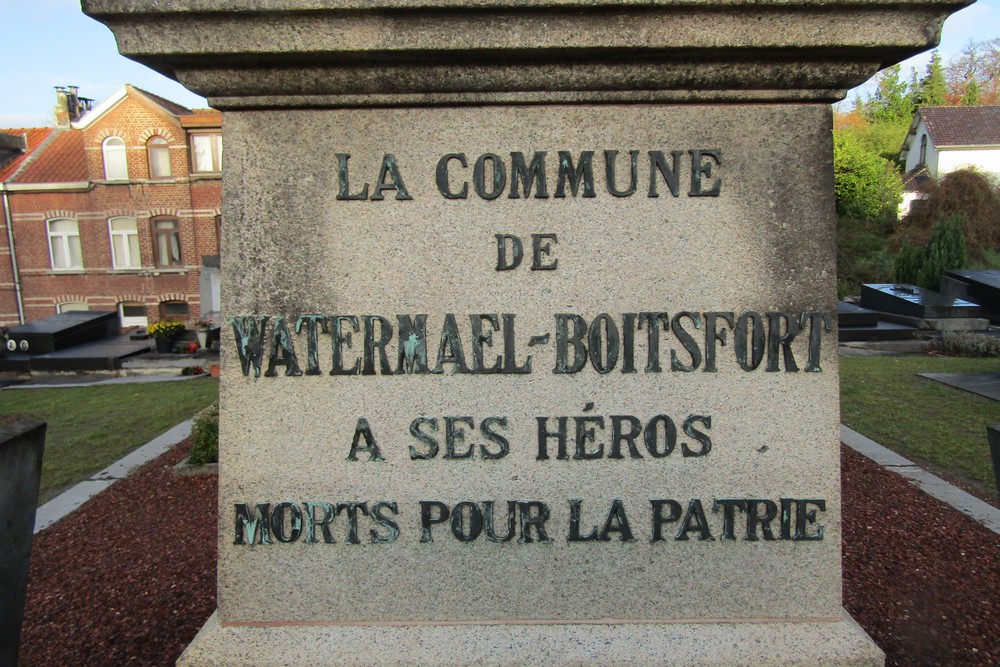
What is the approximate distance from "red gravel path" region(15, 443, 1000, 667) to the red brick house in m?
21.1

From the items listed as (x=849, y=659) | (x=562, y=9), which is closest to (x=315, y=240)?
(x=562, y=9)

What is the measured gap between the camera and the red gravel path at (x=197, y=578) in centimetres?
321

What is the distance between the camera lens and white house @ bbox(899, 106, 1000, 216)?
3297 cm

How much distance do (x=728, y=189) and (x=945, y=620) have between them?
287 centimetres

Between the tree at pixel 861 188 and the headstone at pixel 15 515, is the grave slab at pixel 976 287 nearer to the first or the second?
the tree at pixel 861 188

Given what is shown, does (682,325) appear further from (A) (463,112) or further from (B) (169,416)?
(B) (169,416)

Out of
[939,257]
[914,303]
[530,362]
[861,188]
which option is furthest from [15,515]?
[861,188]

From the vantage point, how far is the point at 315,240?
224 centimetres

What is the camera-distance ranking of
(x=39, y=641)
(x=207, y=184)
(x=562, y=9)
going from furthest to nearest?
1. (x=207, y=184)
2. (x=39, y=641)
3. (x=562, y=9)

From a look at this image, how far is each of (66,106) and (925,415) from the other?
108ft

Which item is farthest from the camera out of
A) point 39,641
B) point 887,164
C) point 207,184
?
point 887,164

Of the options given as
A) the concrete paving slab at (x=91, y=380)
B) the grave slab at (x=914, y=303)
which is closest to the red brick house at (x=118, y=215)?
the concrete paving slab at (x=91, y=380)

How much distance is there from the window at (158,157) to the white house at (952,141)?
34.8m

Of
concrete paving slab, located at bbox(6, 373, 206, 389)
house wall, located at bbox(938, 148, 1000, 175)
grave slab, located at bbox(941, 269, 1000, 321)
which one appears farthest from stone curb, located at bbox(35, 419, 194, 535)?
house wall, located at bbox(938, 148, 1000, 175)
